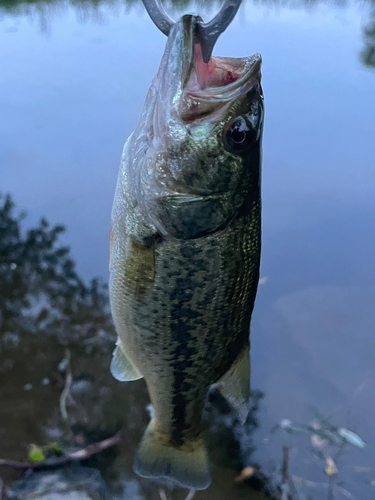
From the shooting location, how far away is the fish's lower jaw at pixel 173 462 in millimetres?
1400

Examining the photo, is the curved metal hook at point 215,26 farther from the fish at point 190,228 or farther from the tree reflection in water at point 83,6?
the tree reflection in water at point 83,6

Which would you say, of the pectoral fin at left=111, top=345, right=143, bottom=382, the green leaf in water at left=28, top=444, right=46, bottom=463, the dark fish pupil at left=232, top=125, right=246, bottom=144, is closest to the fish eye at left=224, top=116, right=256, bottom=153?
the dark fish pupil at left=232, top=125, right=246, bottom=144

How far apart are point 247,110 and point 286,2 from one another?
21.0 ft

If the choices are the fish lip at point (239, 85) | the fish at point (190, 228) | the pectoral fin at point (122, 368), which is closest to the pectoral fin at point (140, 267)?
the fish at point (190, 228)

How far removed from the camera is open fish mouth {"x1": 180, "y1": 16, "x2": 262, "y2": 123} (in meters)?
0.98

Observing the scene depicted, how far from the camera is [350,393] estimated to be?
2.40 meters

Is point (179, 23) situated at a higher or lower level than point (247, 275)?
higher

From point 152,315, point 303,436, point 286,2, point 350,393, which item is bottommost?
point 303,436

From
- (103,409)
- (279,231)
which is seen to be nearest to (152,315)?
(103,409)

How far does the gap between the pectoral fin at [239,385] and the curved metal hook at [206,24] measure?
0.91 metres

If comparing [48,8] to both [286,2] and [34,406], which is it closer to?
[286,2]

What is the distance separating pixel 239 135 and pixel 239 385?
2.63 ft

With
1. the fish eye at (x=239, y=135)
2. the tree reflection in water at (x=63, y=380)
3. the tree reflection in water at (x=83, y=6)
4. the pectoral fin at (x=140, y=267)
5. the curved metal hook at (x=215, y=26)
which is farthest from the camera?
the tree reflection in water at (x=83, y=6)

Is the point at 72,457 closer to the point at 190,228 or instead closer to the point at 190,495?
the point at 190,495
